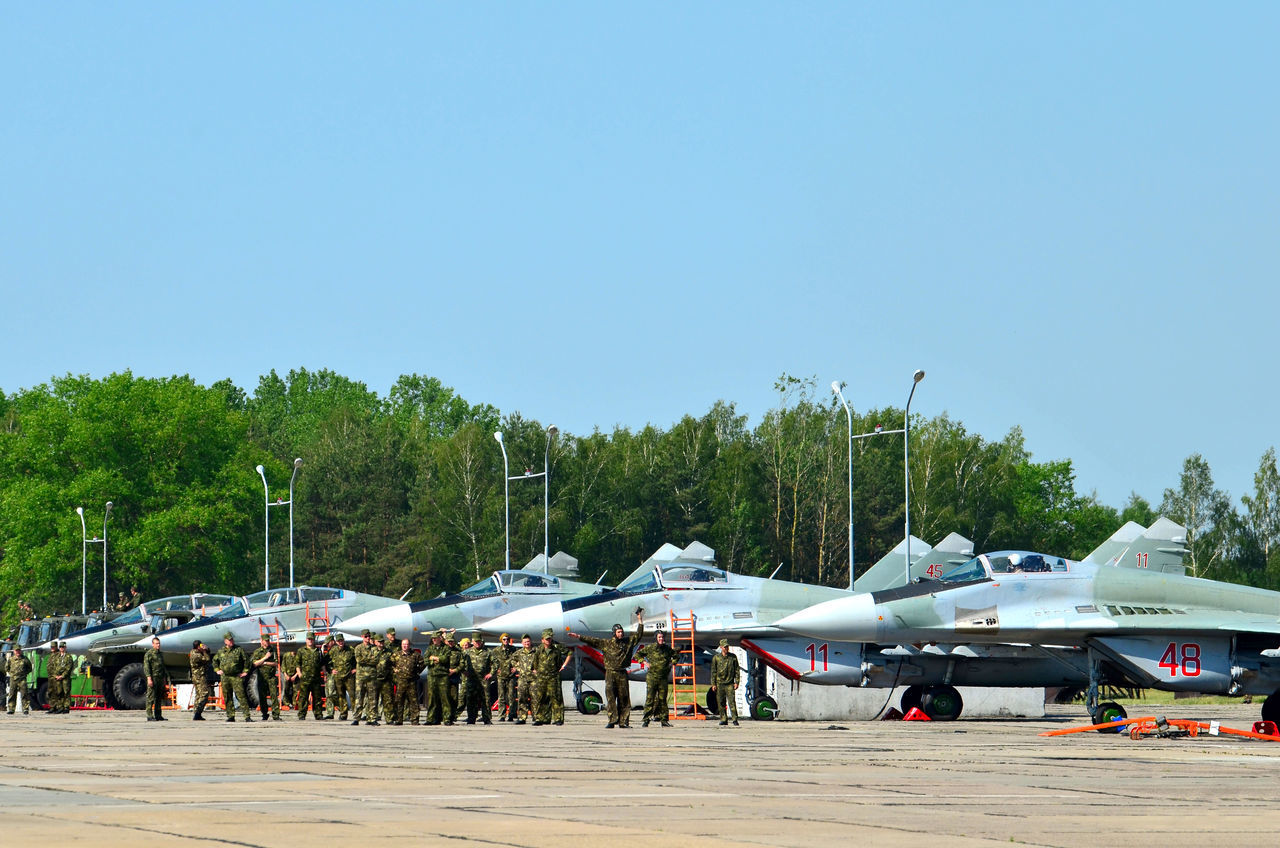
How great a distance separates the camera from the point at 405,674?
23719mm

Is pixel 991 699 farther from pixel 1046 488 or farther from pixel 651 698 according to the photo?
pixel 1046 488

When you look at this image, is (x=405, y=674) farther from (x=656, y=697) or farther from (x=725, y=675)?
(x=725, y=675)

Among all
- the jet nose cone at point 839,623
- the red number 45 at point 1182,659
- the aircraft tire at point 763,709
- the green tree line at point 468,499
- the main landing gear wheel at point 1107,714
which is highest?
the green tree line at point 468,499

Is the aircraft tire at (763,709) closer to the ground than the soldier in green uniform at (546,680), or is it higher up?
closer to the ground

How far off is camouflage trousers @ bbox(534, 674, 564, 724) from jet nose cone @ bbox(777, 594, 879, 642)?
3.37 metres

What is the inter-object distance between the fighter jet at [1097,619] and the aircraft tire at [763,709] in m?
3.63

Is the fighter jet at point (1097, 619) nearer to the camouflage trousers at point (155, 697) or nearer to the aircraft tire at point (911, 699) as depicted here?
the aircraft tire at point (911, 699)

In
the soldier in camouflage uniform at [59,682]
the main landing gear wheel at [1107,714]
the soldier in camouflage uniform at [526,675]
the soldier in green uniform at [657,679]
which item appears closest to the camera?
the main landing gear wheel at [1107,714]

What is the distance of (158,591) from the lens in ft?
231

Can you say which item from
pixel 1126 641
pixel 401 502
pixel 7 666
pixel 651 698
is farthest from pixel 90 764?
pixel 401 502

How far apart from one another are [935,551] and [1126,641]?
12.8 metres

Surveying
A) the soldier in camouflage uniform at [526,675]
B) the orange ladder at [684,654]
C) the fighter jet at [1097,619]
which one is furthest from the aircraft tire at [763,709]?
the soldier in camouflage uniform at [526,675]

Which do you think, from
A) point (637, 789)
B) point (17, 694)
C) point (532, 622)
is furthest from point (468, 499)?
point (637, 789)

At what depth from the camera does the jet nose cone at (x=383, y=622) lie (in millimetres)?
28781
